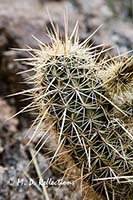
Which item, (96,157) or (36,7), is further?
(36,7)

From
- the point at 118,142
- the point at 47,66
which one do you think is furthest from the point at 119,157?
the point at 47,66

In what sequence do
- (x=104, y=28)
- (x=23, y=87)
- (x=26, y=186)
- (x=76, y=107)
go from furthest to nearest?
(x=104, y=28) → (x=23, y=87) → (x=26, y=186) → (x=76, y=107)

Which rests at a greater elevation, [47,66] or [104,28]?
[47,66]

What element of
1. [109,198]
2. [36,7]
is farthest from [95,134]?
[36,7]

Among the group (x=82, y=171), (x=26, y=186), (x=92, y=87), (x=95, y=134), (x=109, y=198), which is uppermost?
(x=92, y=87)

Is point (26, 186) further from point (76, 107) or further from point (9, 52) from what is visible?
point (9, 52)

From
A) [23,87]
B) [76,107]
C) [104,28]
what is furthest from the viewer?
[104,28]
